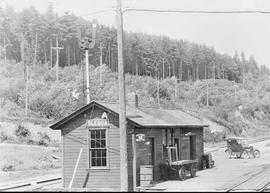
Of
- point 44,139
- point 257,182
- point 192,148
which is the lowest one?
point 44,139

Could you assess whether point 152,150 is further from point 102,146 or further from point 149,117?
point 102,146

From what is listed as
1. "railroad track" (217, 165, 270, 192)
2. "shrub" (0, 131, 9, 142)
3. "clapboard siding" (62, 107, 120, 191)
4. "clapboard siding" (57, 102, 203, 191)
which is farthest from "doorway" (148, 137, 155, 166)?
"shrub" (0, 131, 9, 142)

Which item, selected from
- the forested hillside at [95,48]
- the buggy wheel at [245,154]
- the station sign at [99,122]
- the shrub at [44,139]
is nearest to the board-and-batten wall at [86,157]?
the station sign at [99,122]

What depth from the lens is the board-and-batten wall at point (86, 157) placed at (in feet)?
69.3

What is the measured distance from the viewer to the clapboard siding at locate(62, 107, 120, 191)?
69.4 ft

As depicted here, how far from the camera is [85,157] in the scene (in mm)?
21672

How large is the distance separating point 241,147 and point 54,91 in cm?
3383

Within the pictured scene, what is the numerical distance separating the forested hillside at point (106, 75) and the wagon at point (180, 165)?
3158 centimetres

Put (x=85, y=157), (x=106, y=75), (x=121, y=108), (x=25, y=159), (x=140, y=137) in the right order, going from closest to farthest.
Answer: (x=121, y=108)
(x=140, y=137)
(x=85, y=157)
(x=25, y=159)
(x=106, y=75)

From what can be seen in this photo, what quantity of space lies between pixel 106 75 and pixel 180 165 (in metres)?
77.1

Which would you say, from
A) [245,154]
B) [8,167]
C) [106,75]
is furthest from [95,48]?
[8,167]

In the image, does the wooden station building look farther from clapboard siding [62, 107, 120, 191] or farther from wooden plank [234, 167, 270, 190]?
wooden plank [234, 167, 270, 190]

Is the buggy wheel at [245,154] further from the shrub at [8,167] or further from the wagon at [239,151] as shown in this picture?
the shrub at [8,167]

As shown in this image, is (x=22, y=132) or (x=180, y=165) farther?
(x=22, y=132)
